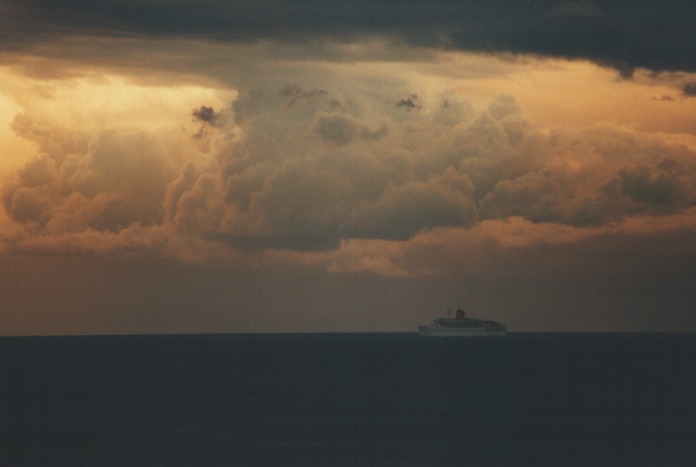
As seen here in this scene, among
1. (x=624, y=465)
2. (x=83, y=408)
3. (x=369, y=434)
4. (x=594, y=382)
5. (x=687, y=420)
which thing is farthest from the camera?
(x=594, y=382)

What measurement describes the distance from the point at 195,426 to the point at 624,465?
44816 millimetres

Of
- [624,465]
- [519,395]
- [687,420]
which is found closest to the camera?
[624,465]

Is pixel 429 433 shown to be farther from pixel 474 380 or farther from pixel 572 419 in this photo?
pixel 474 380

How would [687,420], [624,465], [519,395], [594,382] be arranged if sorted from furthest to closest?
[594,382] → [519,395] → [687,420] → [624,465]

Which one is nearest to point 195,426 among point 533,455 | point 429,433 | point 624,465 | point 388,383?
point 429,433

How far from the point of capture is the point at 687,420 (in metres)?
128

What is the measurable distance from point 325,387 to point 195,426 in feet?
173

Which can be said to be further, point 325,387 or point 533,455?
point 325,387

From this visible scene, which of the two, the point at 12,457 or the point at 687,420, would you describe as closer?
the point at 12,457

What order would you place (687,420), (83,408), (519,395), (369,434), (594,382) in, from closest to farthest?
1. (369,434)
2. (687,420)
3. (83,408)
4. (519,395)
5. (594,382)

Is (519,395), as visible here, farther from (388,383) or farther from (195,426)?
(195,426)

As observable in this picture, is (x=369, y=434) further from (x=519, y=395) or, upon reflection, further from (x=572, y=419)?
(x=519, y=395)

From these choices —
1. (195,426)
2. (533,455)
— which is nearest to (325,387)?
(195,426)

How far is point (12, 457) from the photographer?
101m
